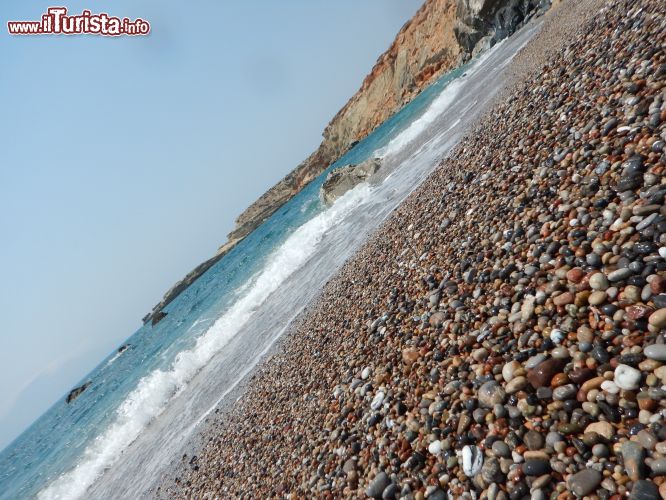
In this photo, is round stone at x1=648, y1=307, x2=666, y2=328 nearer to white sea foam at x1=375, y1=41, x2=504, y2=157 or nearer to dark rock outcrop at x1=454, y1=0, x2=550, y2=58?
white sea foam at x1=375, y1=41, x2=504, y2=157

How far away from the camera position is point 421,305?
5.48 metres

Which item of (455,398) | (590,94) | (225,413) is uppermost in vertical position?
(590,94)

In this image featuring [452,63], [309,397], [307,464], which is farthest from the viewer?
[452,63]

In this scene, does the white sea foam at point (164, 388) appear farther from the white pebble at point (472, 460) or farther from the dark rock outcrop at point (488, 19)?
the dark rock outcrop at point (488, 19)

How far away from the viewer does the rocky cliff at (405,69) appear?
160 ft

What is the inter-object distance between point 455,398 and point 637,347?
61.3 inches

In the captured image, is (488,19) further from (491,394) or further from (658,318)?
(491,394)

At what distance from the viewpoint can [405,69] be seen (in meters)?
80.0

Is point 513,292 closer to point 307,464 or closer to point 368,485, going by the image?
point 368,485

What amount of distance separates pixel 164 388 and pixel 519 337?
56.8 feet

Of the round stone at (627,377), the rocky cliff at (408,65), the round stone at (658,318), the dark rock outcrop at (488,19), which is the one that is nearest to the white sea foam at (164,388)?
the round stone at (627,377)

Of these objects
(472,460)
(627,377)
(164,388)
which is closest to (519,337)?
(627,377)

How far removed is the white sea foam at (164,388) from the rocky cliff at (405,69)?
113ft

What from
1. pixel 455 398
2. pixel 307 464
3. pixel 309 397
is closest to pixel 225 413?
pixel 309 397
